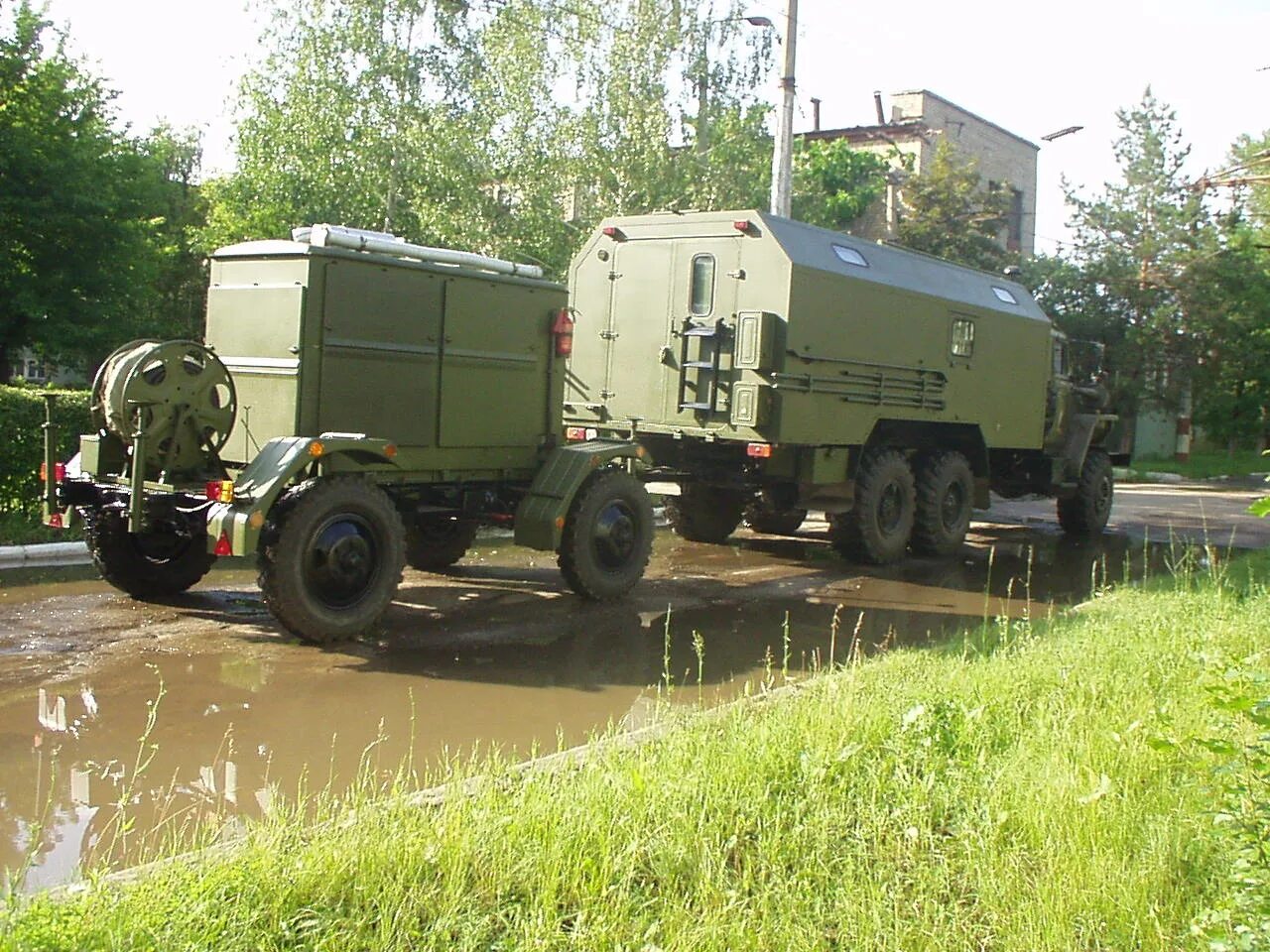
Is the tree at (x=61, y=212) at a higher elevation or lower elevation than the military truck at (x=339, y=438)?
higher

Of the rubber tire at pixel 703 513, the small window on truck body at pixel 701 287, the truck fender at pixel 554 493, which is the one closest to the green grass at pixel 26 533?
the truck fender at pixel 554 493

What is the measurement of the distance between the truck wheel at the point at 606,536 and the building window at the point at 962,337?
5.54 m

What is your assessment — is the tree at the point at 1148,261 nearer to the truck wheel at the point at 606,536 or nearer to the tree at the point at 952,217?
the tree at the point at 952,217

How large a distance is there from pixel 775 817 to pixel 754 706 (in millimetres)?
1743

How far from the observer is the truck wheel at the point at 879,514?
1308cm

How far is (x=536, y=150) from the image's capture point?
24.0 metres

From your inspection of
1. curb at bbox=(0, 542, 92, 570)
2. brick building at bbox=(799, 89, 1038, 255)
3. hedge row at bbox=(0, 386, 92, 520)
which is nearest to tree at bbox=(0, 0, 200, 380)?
hedge row at bbox=(0, 386, 92, 520)

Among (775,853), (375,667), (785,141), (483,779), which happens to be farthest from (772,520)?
(775,853)

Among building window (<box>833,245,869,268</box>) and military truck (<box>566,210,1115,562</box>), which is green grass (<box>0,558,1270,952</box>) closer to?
military truck (<box>566,210,1115,562</box>)

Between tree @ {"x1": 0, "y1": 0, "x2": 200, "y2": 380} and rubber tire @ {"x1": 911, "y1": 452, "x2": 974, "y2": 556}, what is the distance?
13.5 meters

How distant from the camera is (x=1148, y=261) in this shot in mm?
34750

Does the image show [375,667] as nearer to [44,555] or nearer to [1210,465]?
[44,555]

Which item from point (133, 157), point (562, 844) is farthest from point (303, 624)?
point (133, 157)

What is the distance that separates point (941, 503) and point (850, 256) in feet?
10.0
